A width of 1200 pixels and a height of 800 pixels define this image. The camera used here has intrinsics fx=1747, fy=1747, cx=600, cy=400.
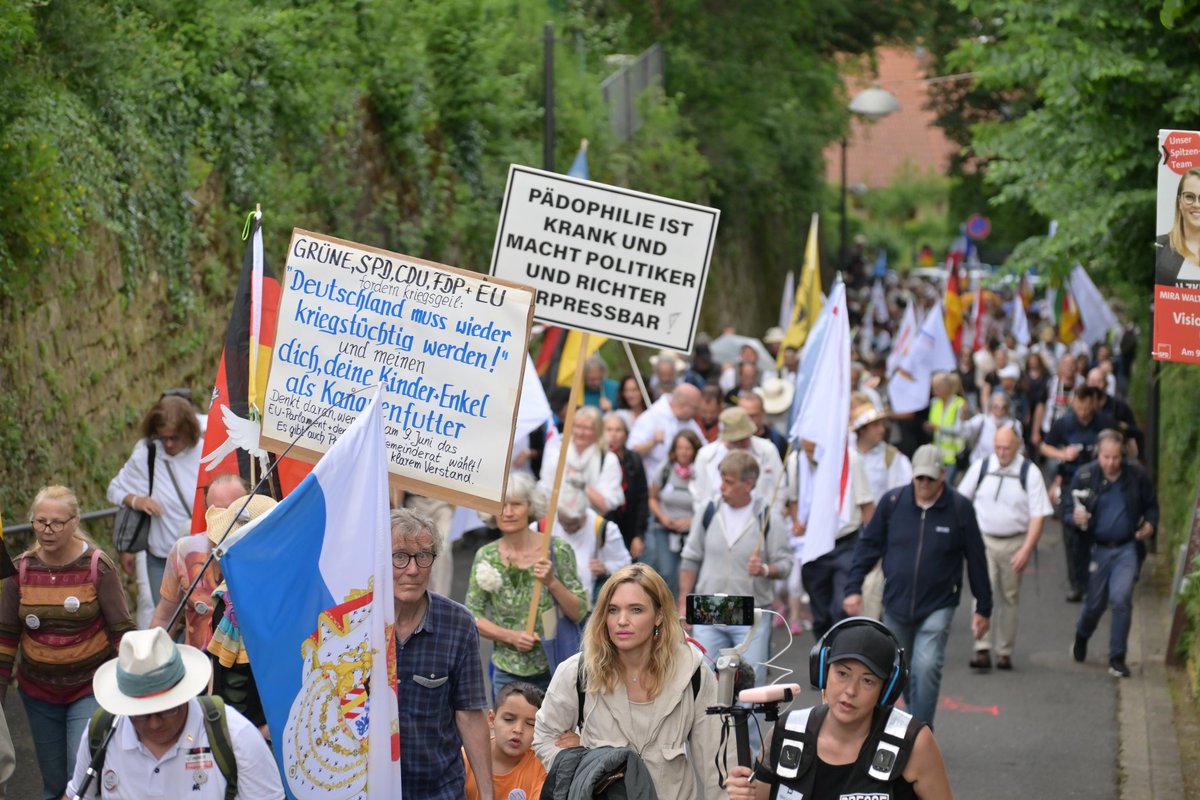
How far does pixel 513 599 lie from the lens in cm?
788

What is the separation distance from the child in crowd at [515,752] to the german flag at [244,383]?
4.60 ft

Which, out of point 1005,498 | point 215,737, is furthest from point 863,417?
point 215,737

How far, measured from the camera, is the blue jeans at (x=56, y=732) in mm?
7195

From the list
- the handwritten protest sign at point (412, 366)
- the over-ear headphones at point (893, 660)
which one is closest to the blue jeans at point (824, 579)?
the handwritten protest sign at point (412, 366)

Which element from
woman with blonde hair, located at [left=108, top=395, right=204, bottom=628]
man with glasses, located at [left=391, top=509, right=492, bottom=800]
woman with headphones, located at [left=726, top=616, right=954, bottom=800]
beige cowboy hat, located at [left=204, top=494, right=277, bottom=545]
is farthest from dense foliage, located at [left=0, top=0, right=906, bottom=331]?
woman with headphones, located at [left=726, top=616, right=954, bottom=800]

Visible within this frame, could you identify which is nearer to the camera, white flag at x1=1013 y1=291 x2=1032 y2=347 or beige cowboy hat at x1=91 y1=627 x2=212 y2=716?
beige cowboy hat at x1=91 y1=627 x2=212 y2=716

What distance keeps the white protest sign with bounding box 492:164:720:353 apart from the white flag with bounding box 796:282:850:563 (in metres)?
2.59

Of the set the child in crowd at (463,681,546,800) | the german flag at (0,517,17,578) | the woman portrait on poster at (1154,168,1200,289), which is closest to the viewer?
the child in crowd at (463,681,546,800)

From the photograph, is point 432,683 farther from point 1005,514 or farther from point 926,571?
point 1005,514

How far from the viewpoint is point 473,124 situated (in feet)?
69.0

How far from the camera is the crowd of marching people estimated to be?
189 inches

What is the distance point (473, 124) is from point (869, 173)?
5794 centimetres

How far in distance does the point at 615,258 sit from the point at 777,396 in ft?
29.0

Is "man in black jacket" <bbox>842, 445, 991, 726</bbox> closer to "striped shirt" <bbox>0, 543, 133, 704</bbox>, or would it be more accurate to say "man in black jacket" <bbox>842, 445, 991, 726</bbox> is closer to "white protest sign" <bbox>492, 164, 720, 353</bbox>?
"white protest sign" <bbox>492, 164, 720, 353</bbox>
